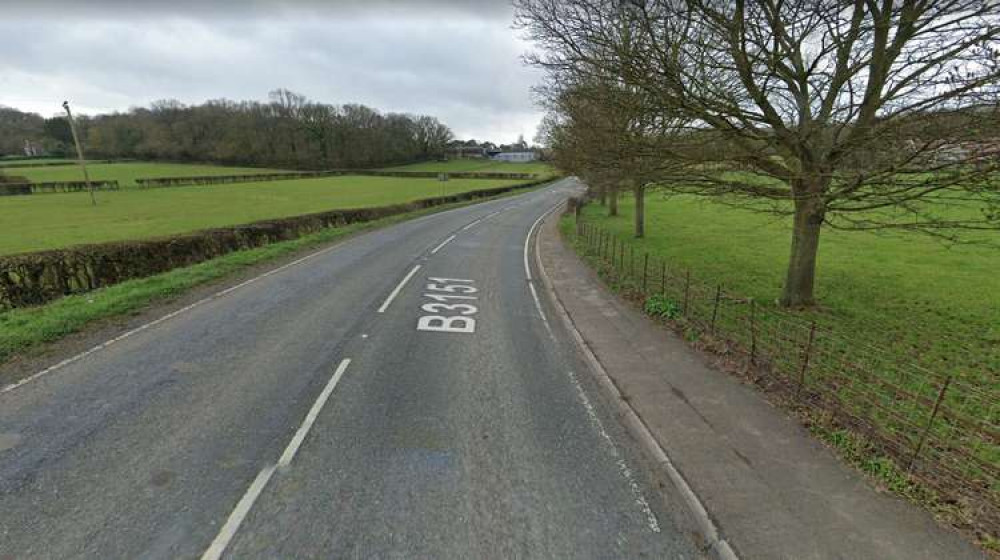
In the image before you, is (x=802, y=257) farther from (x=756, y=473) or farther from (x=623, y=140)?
(x=756, y=473)

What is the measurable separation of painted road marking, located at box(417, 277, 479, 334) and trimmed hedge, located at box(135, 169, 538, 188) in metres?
46.6

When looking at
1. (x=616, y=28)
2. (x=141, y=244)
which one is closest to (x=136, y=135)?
(x=141, y=244)

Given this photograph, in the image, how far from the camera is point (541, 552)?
10.3ft

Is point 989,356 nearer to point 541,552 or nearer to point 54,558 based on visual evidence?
point 541,552

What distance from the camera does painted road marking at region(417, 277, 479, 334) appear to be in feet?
25.2

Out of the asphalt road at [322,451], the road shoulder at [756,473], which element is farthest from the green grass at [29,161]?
the road shoulder at [756,473]

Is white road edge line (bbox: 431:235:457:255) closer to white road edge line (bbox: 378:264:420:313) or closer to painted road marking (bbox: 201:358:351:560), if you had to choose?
white road edge line (bbox: 378:264:420:313)

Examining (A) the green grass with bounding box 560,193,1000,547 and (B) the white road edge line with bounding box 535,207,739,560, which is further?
(A) the green grass with bounding box 560,193,1000,547

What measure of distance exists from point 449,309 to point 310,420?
436 centimetres

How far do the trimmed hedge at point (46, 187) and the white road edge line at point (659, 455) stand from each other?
73861mm

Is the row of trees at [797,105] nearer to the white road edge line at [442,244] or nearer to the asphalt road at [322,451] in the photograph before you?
the asphalt road at [322,451]

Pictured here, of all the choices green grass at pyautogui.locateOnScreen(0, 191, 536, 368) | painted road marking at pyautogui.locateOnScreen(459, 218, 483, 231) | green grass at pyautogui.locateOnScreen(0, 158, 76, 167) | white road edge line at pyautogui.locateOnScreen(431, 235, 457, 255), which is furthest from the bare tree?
green grass at pyautogui.locateOnScreen(0, 158, 76, 167)

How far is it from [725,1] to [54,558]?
9.97 metres

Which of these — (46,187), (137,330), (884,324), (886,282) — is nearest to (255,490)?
(137,330)
